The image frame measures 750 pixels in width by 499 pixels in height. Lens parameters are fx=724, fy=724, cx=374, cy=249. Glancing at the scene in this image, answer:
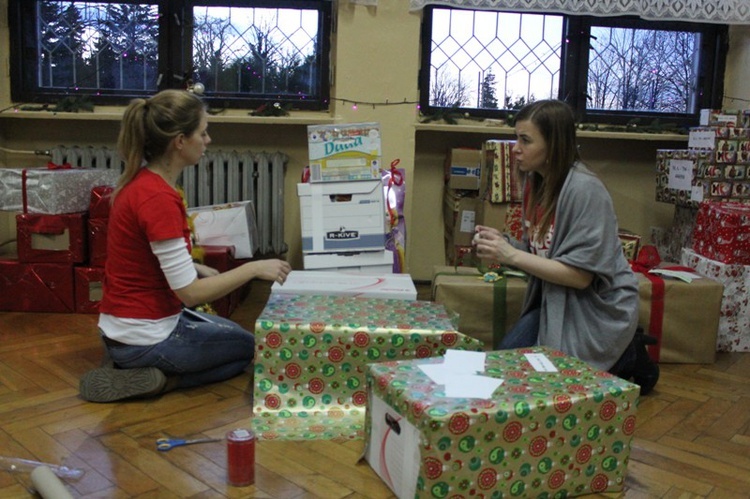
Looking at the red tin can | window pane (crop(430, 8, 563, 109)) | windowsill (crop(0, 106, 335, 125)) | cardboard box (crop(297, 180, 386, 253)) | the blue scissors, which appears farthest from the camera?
window pane (crop(430, 8, 563, 109))

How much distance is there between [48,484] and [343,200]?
181 cm

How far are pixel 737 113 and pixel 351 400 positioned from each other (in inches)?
88.7

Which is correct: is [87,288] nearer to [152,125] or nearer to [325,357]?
[152,125]

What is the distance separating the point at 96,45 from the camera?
379 cm

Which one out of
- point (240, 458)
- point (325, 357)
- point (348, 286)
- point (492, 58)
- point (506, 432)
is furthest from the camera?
point (492, 58)

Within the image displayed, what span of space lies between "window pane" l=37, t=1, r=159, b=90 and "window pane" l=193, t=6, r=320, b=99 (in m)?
0.27

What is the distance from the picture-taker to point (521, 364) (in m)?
1.73

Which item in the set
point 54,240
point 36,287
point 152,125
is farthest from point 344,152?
point 36,287

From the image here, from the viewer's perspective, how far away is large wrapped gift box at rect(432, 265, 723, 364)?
8.58 ft

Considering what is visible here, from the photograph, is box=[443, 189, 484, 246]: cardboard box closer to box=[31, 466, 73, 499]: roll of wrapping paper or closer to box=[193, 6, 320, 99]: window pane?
box=[193, 6, 320, 99]: window pane

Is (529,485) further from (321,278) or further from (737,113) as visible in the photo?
(737,113)

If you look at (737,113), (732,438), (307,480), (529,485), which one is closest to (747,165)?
(737,113)

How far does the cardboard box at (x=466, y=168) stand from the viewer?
3.67 m

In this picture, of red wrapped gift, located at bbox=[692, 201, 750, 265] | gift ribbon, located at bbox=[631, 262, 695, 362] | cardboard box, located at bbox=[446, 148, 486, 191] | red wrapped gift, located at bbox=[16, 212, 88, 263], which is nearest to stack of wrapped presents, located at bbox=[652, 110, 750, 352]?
red wrapped gift, located at bbox=[692, 201, 750, 265]
